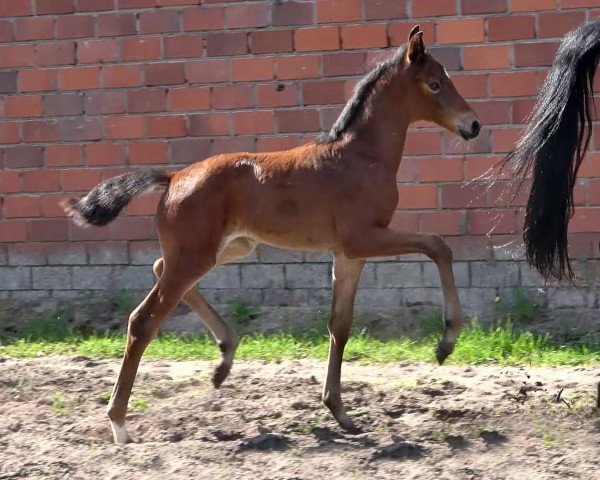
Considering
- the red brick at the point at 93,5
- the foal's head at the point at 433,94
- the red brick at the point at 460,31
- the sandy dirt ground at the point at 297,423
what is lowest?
the sandy dirt ground at the point at 297,423

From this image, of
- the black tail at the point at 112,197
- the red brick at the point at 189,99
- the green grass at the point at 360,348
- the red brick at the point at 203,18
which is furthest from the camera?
the red brick at the point at 189,99

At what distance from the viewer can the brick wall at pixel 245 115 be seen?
7.29 meters

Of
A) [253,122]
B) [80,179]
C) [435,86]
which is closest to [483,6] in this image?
[253,122]

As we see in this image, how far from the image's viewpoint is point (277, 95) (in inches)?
301

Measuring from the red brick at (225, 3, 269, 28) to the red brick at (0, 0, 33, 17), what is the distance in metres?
1.54

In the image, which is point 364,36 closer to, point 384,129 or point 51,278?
point 384,129

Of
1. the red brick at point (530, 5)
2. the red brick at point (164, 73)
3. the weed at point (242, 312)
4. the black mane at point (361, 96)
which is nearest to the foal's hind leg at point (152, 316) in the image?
the black mane at point (361, 96)

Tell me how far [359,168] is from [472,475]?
1.56 metres

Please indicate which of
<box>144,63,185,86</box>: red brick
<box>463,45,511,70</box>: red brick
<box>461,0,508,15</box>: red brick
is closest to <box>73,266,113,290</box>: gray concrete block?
<box>144,63,185,86</box>: red brick

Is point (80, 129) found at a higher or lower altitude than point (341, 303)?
higher

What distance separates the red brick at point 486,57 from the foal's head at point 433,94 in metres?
2.11

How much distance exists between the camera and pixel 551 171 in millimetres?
5027

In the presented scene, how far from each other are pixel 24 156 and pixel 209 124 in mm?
1460

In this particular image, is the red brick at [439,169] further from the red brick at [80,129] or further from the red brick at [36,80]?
the red brick at [36,80]
